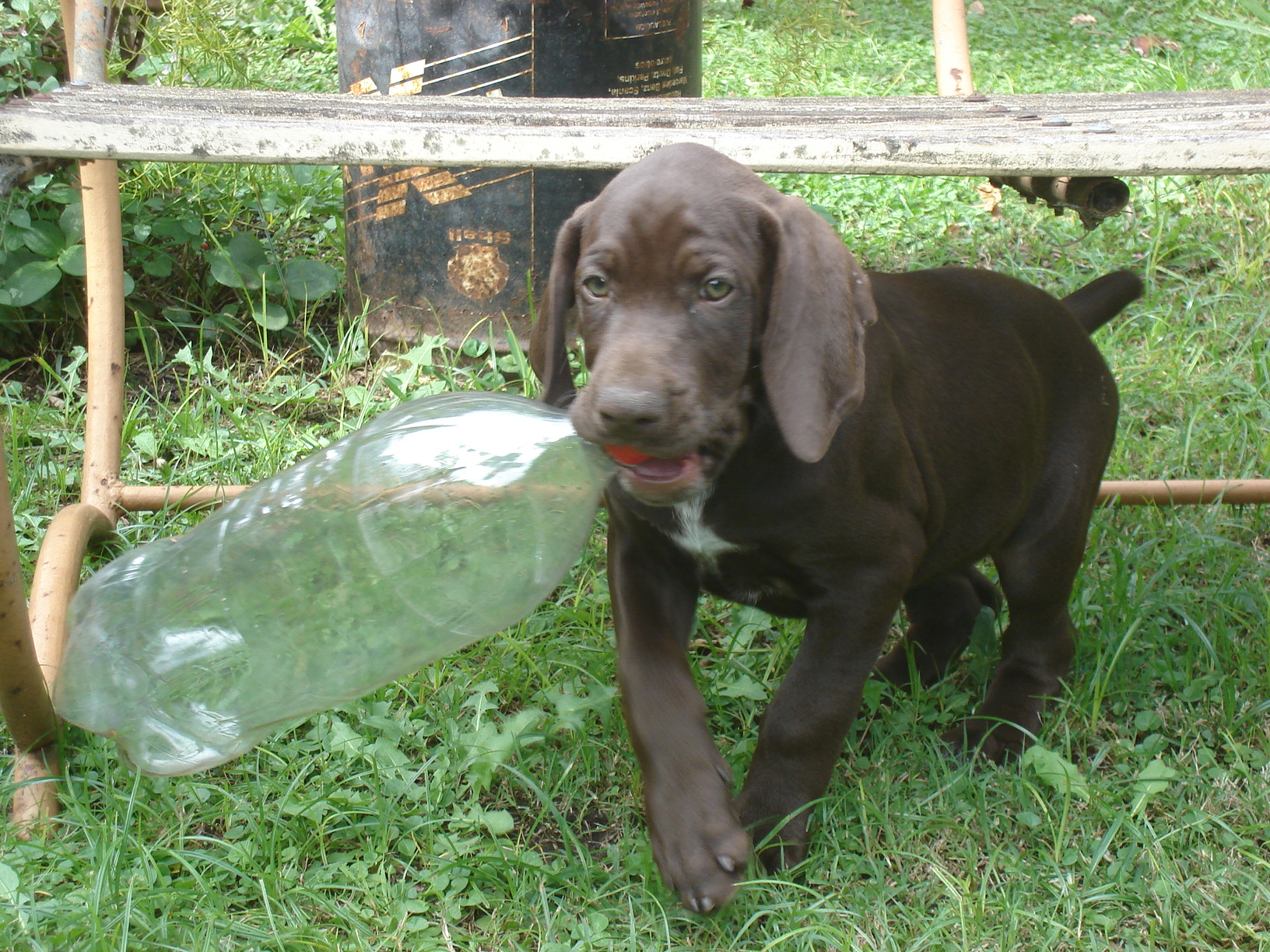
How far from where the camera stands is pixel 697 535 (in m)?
2.34

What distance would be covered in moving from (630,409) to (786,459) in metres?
0.44

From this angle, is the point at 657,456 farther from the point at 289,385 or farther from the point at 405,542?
the point at 289,385

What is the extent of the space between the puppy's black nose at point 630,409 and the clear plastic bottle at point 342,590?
0.44 metres

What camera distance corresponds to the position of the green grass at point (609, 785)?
2.22m

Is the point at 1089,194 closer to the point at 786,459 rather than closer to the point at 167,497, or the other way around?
the point at 786,459

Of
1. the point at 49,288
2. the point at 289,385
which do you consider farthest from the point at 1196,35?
the point at 49,288

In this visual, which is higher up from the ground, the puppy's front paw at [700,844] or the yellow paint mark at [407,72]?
the yellow paint mark at [407,72]

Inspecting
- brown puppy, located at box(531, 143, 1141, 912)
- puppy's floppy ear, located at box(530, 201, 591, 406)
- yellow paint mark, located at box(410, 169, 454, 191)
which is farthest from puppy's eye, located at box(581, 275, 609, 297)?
yellow paint mark, located at box(410, 169, 454, 191)

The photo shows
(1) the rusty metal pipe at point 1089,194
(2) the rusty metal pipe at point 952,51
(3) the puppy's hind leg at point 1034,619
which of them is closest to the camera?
(1) the rusty metal pipe at point 1089,194

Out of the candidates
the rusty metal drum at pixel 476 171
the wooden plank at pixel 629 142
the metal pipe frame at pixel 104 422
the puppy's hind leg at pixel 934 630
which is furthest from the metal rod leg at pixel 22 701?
the rusty metal drum at pixel 476 171

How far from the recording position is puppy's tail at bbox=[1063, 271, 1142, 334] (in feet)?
10.4

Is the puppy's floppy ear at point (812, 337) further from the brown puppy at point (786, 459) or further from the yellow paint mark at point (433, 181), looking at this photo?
the yellow paint mark at point (433, 181)

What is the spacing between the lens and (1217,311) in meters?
4.61

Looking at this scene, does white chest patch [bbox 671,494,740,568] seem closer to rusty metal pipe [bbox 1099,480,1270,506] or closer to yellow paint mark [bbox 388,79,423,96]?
rusty metal pipe [bbox 1099,480,1270,506]
